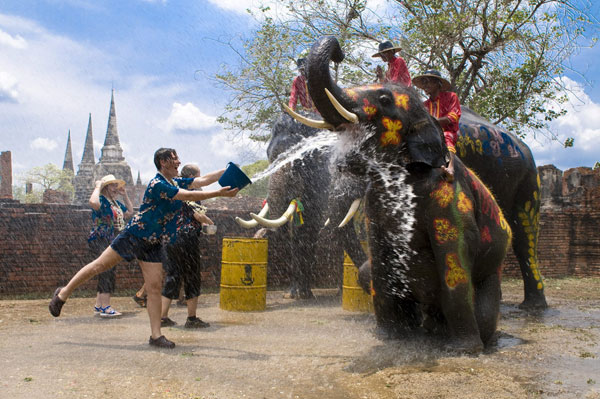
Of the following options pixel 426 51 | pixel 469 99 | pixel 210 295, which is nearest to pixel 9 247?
pixel 210 295

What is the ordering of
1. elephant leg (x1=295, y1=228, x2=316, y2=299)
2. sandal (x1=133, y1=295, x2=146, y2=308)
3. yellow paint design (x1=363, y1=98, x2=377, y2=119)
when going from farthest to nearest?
elephant leg (x1=295, y1=228, x2=316, y2=299) < sandal (x1=133, y1=295, x2=146, y2=308) < yellow paint design (x1=363, y1=98, x2=377, y2=119)

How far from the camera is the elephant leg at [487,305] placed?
4.30 metres

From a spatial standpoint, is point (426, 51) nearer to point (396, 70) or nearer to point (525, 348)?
point (396, 70)

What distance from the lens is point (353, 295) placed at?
22.5 feet

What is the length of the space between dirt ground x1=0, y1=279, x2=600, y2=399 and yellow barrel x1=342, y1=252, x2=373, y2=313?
0.53 metres

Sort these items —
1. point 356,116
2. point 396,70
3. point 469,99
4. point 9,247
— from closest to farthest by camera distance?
1. point 356,116
2. point 396,70
3. point 9,247
4. point 469,99

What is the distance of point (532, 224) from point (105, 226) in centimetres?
497

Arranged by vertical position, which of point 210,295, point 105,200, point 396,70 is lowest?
point 210,295

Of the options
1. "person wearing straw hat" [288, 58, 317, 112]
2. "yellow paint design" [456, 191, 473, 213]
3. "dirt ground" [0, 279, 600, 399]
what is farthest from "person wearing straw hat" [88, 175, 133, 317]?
"yellow paint design" [456, 191, 473, 213]

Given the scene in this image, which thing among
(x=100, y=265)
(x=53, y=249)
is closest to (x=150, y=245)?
(x=100, y=265)

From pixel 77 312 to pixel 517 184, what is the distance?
5189mm

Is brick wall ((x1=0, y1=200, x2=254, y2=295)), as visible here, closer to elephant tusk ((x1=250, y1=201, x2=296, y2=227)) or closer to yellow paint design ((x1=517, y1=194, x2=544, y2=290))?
elephant tusk ((x1=250, y1=201, x2=296, y2=227))

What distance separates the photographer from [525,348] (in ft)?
14.8

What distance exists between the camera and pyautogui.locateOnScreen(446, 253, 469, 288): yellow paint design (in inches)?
158
